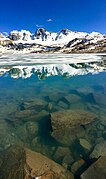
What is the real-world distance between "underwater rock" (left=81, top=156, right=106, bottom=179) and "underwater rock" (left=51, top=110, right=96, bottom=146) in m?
4.04

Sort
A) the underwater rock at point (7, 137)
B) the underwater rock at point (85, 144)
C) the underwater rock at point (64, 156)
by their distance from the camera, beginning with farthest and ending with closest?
the underwater rock at point (7, 137), the underwater rock at point (85, 144), the underwater rock at point (64, 156)

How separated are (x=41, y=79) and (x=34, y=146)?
2515 cm

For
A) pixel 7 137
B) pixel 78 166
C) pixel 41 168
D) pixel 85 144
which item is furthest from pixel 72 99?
pixel 41 168

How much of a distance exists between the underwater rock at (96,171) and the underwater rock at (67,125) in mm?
4040

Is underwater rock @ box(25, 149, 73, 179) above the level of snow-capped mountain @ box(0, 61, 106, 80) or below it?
above

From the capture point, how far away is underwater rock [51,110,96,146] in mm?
15297

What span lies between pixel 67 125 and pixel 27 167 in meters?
5.97

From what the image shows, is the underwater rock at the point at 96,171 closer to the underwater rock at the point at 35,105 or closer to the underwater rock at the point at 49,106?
the underwater rock at the point at 49,106

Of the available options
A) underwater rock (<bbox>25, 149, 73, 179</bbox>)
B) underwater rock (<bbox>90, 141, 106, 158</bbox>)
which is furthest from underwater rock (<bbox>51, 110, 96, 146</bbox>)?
underwater rock (<bbox>25, 149, 73, 179</bbox>)

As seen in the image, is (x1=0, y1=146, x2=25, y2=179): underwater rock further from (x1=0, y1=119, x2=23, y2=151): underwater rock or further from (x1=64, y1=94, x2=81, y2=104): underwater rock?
(x1=64, y1=94, x2=81, y2=104): underwater rock

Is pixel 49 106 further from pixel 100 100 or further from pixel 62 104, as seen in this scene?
pixel 100 100

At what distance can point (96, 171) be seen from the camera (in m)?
10.8

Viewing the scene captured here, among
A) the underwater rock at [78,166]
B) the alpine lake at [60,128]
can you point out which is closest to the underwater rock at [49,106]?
the alpine lake at [60,128]

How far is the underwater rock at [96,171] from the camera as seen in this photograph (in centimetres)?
1057
